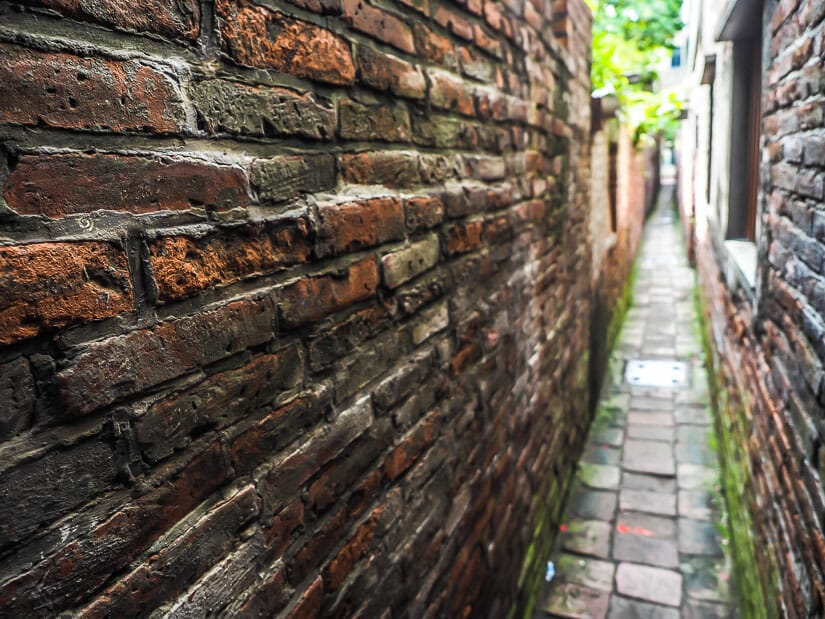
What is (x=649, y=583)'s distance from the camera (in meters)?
3.08

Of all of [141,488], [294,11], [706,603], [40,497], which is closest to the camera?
[40,497]

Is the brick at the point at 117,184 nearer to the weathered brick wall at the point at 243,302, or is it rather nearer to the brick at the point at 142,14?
the weathered brick wall at the point at 243,302

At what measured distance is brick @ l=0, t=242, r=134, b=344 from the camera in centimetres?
61

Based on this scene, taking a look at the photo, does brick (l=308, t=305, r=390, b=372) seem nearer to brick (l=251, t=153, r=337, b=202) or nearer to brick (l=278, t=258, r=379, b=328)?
brick (l=278, t=258, r=379, b=328)

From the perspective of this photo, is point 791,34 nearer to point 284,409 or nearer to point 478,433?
point 478,433

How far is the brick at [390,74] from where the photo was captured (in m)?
1.20

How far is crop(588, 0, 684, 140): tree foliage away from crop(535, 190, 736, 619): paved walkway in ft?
8.72

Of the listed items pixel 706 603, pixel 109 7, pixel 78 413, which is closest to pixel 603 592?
pixel 706 603

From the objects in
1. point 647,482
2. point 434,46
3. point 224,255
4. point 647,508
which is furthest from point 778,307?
point 647,482

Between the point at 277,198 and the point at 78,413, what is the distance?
1.47 ft

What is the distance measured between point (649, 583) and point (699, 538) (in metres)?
0.55

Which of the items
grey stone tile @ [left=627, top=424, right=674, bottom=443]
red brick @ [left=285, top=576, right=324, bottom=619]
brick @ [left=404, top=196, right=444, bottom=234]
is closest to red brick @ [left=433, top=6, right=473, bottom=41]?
brick @ [left=404, top=196, right=444, bottom=234]

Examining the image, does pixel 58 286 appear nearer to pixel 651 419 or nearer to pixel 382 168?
pixel 382 168

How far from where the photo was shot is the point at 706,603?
292 cm
